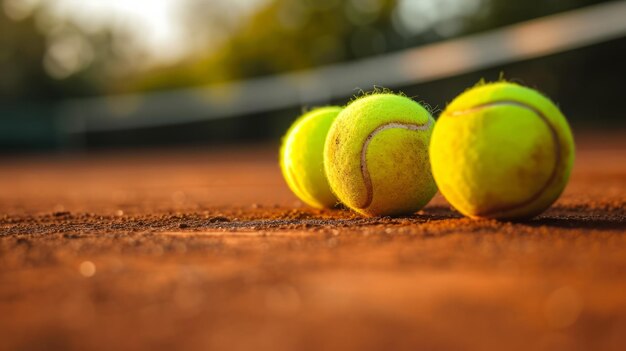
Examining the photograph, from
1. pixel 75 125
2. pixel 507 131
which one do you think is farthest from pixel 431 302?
pixel 75 125

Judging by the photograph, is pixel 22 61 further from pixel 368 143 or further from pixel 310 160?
pixel 368 143

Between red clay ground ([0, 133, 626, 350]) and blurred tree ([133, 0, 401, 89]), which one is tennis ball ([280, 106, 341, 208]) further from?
blurred tree ([133, 0, 401, 89])

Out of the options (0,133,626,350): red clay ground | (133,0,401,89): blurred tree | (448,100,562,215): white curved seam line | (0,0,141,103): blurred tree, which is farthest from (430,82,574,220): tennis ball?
(0,0,141,103): blurred tree

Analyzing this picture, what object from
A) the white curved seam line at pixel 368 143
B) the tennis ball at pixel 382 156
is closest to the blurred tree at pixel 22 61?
the tennis ball at pixel 382 156

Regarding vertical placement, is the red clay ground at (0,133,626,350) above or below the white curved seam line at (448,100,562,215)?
below

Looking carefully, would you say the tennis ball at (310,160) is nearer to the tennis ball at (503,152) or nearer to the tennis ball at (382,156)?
the tennis ball at (382,156)

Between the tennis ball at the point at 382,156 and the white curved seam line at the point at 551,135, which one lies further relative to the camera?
the tennis ball at the point at 382,156
